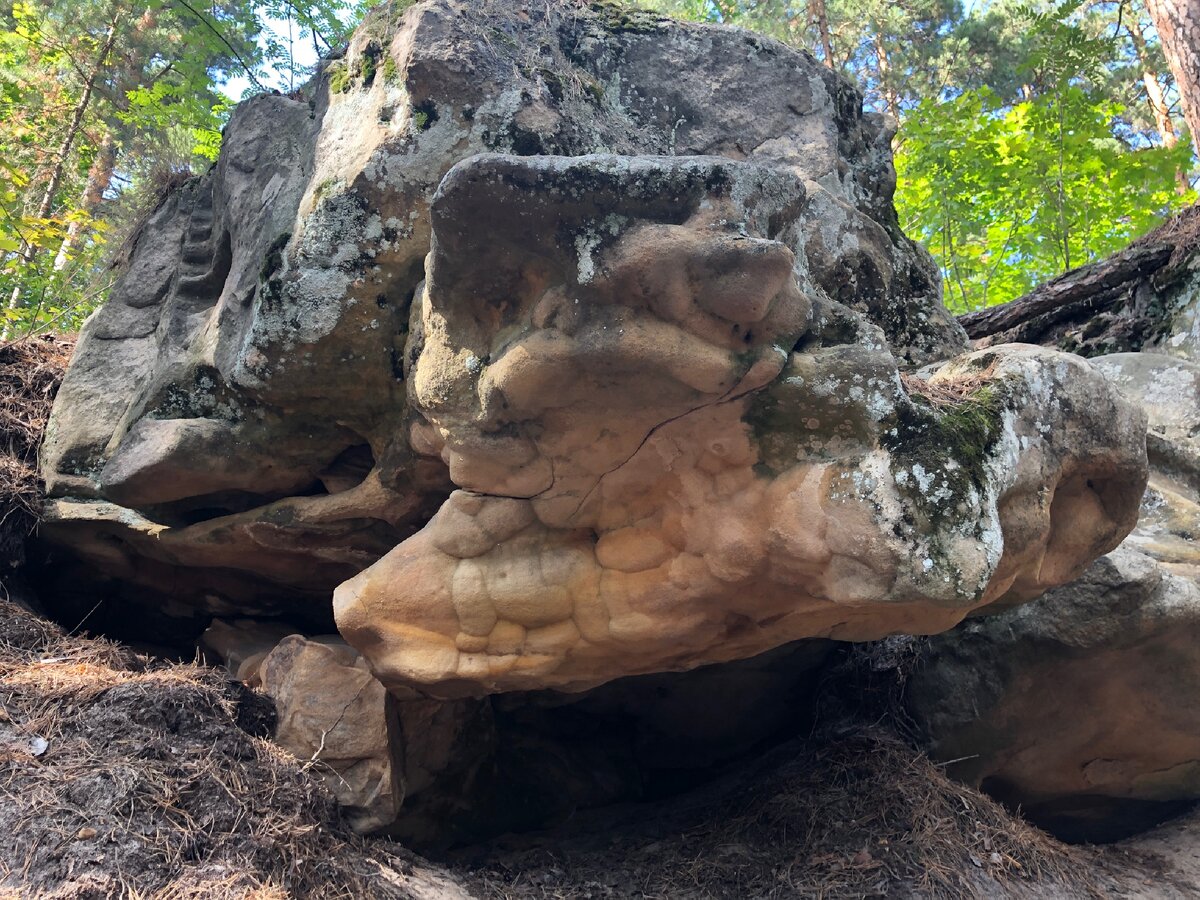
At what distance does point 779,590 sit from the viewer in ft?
10.1

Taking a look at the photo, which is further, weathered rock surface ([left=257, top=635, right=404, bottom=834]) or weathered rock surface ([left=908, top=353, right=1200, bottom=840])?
weathered rock surface ([left=908, top=353, right=1200, bottom=840])

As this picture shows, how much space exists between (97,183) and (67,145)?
1757 millimetres

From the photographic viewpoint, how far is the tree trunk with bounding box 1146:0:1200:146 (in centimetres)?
663

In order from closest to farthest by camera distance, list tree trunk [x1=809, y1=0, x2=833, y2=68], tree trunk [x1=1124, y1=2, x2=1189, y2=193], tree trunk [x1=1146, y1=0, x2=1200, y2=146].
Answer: tree trunk [x1=1146, y1=0, x2=1200, y2=146], tree trunk [x1=809, y1=0, x2=833, y2=68], tree trunk [x1=1124, y1=2, x2=1189, y2=193]

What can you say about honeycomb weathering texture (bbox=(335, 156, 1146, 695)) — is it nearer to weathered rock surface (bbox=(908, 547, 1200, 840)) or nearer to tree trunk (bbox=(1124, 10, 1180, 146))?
weathered rock surface (bbox=(908, 547, 1200, 840))

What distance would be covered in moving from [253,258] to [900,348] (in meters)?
2.81

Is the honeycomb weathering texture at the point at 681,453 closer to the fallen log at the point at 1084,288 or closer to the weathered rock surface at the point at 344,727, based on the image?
the weathered rock surface at the point at 344,727

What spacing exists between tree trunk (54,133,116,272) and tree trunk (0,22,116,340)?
29.4 inches

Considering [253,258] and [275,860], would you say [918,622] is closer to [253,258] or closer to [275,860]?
[275,860]

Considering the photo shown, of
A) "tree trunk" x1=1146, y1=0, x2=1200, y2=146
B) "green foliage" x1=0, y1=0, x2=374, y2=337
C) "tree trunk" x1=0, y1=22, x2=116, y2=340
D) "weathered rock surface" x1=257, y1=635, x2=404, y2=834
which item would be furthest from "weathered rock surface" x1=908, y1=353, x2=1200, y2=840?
"tree trunk" x1=0, y1=22, x2=116, y2=340

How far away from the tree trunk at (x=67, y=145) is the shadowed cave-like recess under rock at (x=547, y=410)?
184 inches

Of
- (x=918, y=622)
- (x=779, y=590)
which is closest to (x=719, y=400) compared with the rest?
(x=779, y=590)

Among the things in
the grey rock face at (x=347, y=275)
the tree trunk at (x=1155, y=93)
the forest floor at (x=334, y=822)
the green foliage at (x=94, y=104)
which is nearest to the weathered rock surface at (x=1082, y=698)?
the forest floor at (x=334, y=822)

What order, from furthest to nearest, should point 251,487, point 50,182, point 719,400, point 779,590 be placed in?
point 50,182
point 251,487
point 779,590
point 719,400
